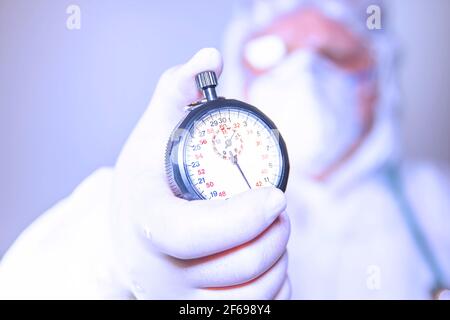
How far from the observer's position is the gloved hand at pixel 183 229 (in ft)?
2.89

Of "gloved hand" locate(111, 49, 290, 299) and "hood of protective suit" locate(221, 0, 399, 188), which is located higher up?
"hood of protective suit" locate(221, 0, 399, 188)

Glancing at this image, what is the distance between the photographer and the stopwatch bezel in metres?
0.89

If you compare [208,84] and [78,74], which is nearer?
[208,84]

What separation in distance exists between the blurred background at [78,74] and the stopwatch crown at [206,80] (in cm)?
20

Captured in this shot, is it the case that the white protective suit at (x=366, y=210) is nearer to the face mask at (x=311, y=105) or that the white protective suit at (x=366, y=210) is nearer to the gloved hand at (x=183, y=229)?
the face mask at (x=311, y=105)

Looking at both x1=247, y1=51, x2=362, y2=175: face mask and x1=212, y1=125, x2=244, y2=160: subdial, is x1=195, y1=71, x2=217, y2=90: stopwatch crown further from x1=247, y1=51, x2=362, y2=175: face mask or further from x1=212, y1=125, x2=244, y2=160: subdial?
x1=247, y1=51, x2=362, y2=175: face mask

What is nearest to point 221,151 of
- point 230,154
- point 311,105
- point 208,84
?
point 230,154

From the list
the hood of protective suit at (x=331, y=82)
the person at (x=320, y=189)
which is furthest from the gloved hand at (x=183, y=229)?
the hood of protective suit at (x=331, y=82)

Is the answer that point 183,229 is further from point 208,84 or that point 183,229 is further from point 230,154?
point 208,84

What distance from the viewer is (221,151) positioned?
0.92 m

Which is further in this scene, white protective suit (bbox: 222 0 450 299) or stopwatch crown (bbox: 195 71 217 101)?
white protective suit (bbox: 222 0 450 299)

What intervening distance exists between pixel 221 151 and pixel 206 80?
13 centimetres

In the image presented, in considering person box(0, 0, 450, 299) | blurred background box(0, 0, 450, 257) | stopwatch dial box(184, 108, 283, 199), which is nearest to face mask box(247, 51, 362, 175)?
person box(0, 0, 450, 299)

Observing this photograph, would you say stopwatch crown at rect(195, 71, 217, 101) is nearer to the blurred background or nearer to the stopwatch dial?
the stopwatch dial
